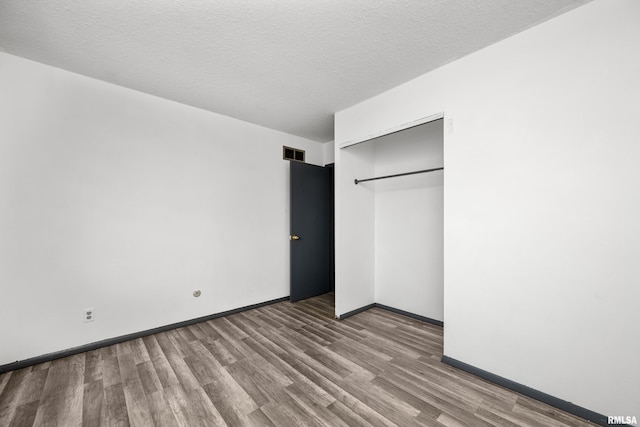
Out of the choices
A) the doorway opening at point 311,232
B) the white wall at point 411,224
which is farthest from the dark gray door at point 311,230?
the white wall at point 411,224

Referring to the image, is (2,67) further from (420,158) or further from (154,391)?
(420,158)

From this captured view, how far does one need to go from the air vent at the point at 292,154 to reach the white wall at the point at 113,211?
1.72 feet

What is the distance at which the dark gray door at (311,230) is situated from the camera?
13.0ft

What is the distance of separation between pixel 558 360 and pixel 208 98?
13.6ft

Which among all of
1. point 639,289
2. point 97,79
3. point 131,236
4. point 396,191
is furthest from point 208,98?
point 639,289

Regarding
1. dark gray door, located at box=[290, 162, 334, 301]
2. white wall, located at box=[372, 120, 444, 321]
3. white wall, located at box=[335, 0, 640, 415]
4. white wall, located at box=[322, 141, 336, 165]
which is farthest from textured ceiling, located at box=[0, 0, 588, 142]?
white wall, located at box=[322, 141, 336, 165]

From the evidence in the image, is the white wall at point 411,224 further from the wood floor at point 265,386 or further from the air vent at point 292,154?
the air vent at point 292,154

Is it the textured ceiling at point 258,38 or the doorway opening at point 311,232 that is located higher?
the textured ceiling at point 258,38

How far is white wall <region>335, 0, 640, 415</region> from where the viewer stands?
1518 mm

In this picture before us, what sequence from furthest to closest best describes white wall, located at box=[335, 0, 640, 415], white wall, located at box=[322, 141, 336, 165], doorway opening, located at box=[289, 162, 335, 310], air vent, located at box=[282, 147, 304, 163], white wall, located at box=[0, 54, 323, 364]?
white wall, located at box=[322, 141, 336, 165], air vent, located at box=[282, 147, 304, 163], doorway opening, located at box=[289, 162, 335, 310], white wall, located at box=[0, 54, 323, 364], white wall, located at box=[335, 0, 640, 415]

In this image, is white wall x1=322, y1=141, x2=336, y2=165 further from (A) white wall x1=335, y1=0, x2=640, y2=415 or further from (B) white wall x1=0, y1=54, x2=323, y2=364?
(A) white wall x1=335, y1=0, x2=640, y2=415

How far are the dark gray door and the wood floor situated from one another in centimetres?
130

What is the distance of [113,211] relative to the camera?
2.62 m

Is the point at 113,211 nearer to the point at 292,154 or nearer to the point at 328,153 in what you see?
the point at 292,154
